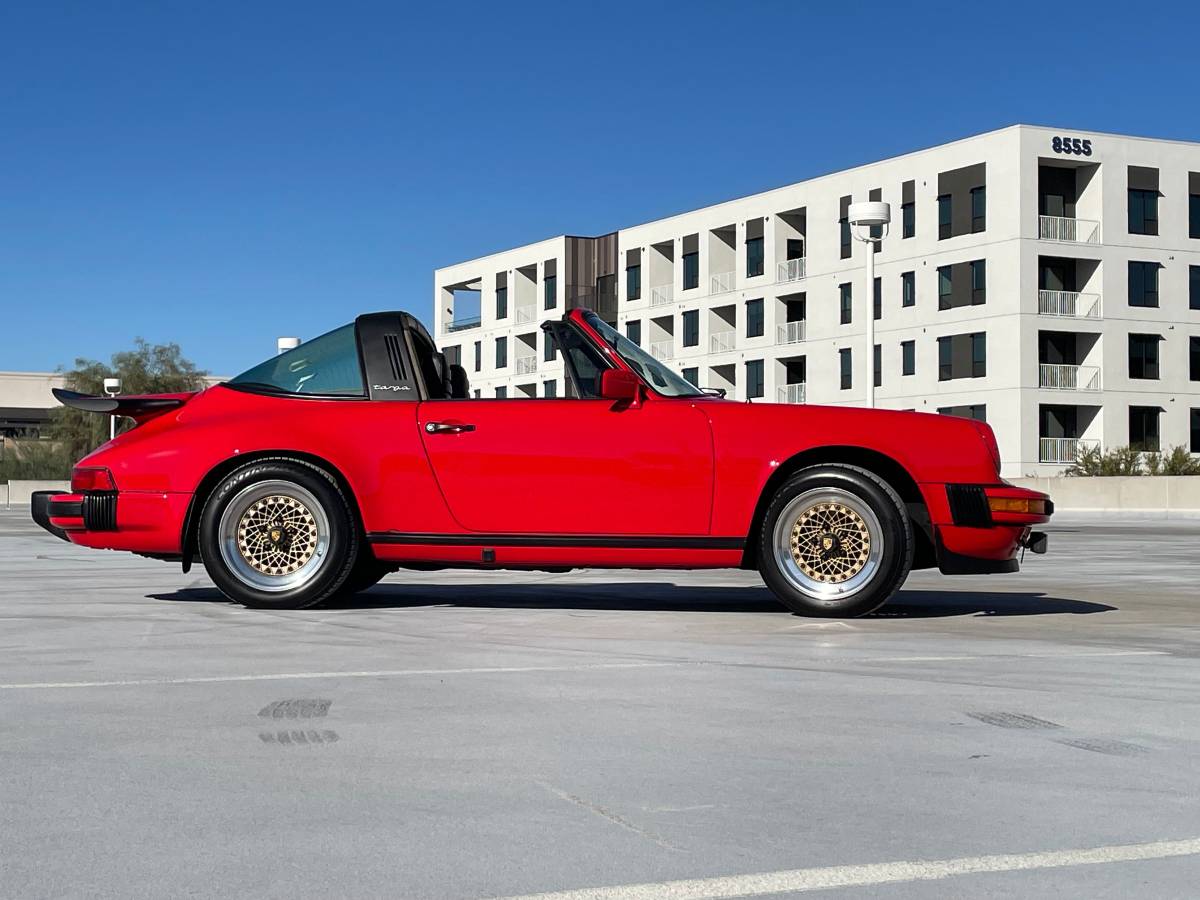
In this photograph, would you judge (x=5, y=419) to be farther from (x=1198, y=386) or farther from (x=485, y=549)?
(x=485, y=549)

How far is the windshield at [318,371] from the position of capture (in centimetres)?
850

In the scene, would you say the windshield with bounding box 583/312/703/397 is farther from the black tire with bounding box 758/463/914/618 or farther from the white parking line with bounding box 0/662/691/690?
the white parking line with bounding box 0/662/691/690

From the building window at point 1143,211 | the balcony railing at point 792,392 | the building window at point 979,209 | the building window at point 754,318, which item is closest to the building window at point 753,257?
the building window at point 754,318

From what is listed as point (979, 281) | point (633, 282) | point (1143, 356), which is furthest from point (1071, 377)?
point (633, 282)

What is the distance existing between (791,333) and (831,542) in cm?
5174

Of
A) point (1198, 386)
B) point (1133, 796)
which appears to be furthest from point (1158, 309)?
point (1133, 796)

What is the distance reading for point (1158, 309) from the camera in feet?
166

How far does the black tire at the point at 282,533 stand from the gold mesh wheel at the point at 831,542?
2.51m

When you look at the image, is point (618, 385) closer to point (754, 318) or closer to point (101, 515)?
point (101, 515)

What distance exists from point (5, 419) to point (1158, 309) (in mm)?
71008

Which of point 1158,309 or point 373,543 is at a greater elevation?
point 1158,309

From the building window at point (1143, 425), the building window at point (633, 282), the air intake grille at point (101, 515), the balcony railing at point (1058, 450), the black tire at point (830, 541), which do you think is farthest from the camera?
the building window at point (633, 282)

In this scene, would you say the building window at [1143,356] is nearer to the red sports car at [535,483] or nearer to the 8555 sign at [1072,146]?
the 8555 sign at [1072,146]

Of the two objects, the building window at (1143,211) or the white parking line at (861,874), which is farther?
the building window at (1143,211)
